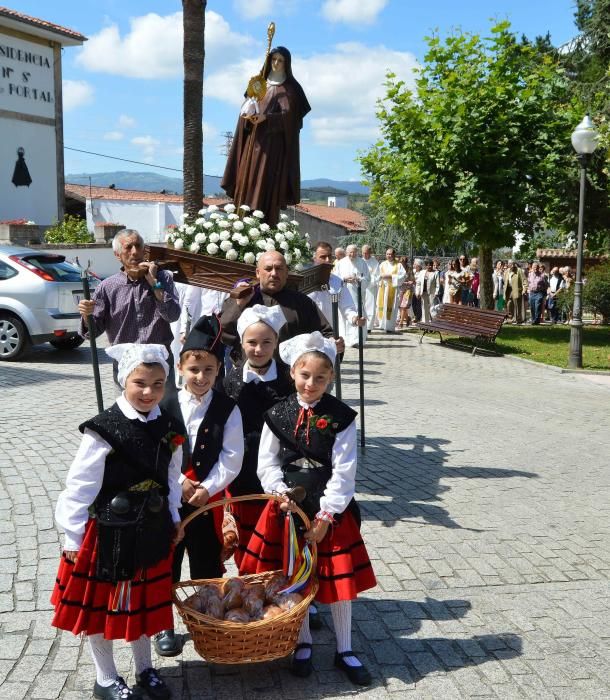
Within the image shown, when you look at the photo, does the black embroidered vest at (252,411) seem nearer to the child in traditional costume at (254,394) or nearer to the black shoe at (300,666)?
the child in traditional costume at (254,394)

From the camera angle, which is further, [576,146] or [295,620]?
[576,146]

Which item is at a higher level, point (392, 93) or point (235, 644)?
point (392, 93)

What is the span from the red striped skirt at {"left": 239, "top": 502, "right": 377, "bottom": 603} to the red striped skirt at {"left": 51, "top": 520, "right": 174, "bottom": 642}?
702 millimetres

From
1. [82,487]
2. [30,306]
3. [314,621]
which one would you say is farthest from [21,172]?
[82,487]

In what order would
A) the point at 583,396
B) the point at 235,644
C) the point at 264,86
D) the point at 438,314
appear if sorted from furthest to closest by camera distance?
the point at 438,314
the point at 583,396
the point at 264,86
the point at 235,644

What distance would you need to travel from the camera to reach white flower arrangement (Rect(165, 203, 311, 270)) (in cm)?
639

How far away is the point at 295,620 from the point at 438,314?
14866mm

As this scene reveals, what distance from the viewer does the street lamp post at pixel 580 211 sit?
529 inches

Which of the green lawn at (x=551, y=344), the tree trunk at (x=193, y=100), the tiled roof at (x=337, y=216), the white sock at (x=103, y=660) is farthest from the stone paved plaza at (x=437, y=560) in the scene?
the tiled roof at (x=337, y=216)

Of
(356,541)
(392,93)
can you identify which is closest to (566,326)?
(392,93)

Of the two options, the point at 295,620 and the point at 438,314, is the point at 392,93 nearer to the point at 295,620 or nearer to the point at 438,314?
the point at 438,314

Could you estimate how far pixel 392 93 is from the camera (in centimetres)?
1919

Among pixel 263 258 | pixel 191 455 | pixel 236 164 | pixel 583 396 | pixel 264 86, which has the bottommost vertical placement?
pixel 583 396

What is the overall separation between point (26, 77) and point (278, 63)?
25403 mm
